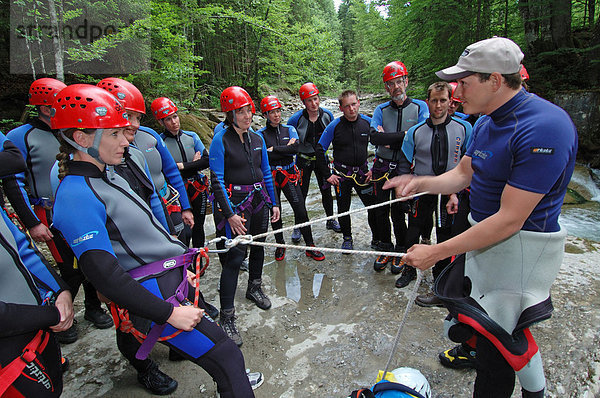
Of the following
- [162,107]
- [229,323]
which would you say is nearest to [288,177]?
[162,107]

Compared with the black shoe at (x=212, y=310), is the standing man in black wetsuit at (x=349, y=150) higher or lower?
higher

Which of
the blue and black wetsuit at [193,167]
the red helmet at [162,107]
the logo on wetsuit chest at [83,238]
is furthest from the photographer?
the blue and black wetsuit at [193,167]

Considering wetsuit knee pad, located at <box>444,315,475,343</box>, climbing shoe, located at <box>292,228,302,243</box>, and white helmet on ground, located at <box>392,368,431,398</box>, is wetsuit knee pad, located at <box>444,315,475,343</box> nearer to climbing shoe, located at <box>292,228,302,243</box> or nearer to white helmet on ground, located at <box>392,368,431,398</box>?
white helmet on ground, located at <box>392,368,431,398</box>

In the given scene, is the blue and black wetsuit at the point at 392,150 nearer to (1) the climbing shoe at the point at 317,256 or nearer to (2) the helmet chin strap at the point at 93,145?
(1) the climbing shoe at the point at 317,256

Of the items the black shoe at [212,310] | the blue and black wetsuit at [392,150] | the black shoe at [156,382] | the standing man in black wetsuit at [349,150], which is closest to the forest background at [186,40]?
the blue and black wetsuit at [392,150]

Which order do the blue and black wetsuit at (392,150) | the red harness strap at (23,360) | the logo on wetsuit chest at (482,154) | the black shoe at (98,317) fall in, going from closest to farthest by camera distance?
the red harness strap at (23,360) < the logo on wetsuit chest at (482,154) < the black shoe at (98,317) < the blue and black wetsuit at (392,150)

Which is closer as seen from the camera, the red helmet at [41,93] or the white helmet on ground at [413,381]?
the white helmet on ground at [413,381]

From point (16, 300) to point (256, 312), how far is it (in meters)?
2.43

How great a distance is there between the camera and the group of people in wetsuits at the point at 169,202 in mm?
1614

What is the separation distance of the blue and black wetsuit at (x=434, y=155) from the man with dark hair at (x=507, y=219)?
1.83m

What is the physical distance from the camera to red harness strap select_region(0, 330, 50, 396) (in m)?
1.42

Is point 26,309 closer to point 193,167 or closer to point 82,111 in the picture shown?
point 82,111

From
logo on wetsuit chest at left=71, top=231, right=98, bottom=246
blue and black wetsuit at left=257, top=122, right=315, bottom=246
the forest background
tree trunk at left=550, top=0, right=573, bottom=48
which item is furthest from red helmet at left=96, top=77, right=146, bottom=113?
tree trunk at left=550, top=0, right=573, bottom=48

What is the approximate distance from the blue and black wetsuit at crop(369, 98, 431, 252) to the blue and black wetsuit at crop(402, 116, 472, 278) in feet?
0.99
